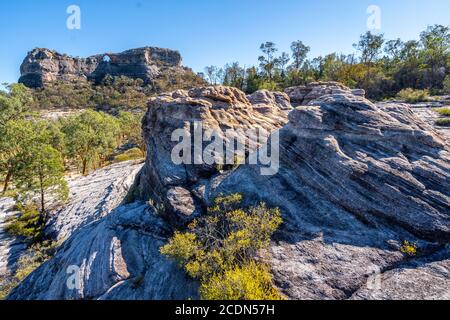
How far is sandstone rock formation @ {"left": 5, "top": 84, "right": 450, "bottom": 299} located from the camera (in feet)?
27.5

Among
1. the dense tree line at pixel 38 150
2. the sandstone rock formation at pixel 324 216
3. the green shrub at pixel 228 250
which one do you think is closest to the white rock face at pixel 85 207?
the dense tree line at pixel 38 150

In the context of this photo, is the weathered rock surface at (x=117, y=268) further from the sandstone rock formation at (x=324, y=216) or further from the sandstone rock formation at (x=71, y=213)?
the sandstone rock formation at (x=71, y=213)

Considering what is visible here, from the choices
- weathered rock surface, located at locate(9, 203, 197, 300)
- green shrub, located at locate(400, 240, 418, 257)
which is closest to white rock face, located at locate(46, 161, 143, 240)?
weathered rock surface, located at locate(9, 203, 197, 300)

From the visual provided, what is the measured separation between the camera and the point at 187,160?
15578 mm

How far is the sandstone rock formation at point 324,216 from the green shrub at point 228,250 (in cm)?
64

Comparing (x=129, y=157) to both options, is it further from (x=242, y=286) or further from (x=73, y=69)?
(x=73, y=69)

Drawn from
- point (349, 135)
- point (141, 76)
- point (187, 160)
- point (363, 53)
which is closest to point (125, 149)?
point (187, 160)

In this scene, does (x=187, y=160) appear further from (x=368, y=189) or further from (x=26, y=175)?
(x=26, y=175)

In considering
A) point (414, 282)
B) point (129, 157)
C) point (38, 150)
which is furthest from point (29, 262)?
point (129, 157)

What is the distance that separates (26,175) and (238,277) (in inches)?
1099

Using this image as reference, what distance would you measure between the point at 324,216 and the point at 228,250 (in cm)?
477

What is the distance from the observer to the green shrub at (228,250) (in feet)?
26.1

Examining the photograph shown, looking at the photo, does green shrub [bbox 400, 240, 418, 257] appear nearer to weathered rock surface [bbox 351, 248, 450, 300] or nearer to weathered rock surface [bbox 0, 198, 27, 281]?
weathered rock surface [bbox 351, 248, 450, 300]

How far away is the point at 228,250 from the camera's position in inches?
364
